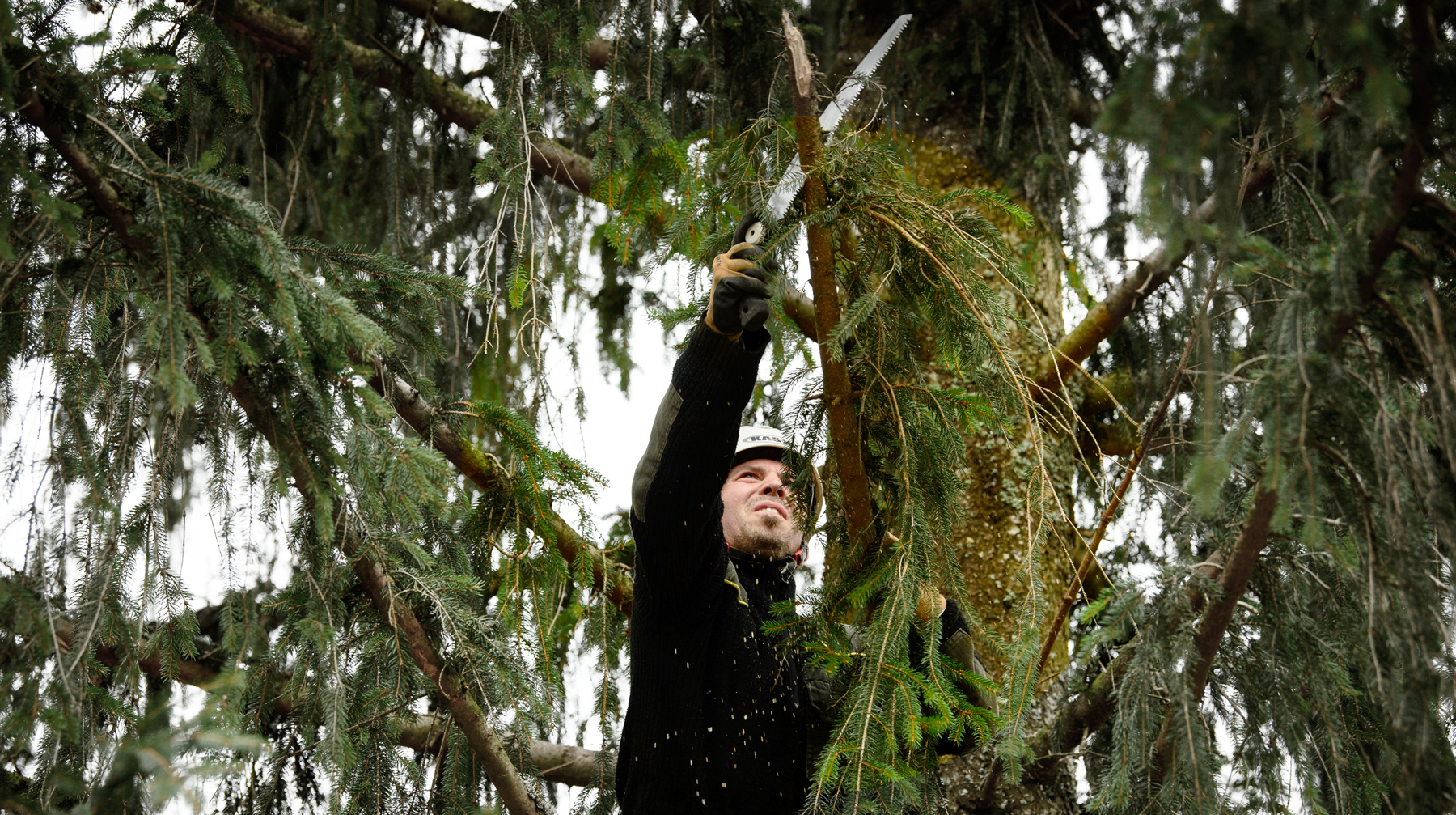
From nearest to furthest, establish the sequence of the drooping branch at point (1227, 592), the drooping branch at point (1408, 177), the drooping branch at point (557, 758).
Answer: the drooping branch at point (1408, 177)
the drooping branch at point (1227, 592)
the drooping branch at point (557, 758)

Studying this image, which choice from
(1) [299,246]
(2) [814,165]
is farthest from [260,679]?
(2) [814,165]

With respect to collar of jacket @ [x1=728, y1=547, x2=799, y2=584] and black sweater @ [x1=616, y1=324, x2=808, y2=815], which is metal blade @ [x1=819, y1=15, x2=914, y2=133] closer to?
black sweater @ [x1=616, y1=324, x2=808, y2=815]

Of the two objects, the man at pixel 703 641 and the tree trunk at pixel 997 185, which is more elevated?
the tree trunk at pixel 997 185

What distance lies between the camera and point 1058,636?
10.6ft

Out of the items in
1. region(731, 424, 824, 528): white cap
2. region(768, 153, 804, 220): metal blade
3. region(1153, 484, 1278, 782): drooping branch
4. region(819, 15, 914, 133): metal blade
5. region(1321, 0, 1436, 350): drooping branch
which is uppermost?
region(819, 15, 914, 133): metal blade

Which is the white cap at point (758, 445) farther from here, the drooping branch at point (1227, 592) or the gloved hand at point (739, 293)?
the drooping branch at point (1227, 592)

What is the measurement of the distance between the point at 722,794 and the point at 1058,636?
135 cm

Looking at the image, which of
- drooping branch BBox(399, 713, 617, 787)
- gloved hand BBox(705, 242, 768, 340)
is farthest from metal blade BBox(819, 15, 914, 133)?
drooping branch BBox(399, 713, 617, 787)

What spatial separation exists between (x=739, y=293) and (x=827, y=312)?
271 millimetres

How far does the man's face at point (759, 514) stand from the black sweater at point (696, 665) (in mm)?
361

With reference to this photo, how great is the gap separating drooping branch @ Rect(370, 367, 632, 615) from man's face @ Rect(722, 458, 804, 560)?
1.45 feet

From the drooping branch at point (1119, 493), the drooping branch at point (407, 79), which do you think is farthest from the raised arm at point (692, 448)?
the drooping branch at point (407, 79)

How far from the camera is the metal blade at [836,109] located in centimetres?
217

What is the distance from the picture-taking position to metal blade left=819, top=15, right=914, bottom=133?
7.86 ft
